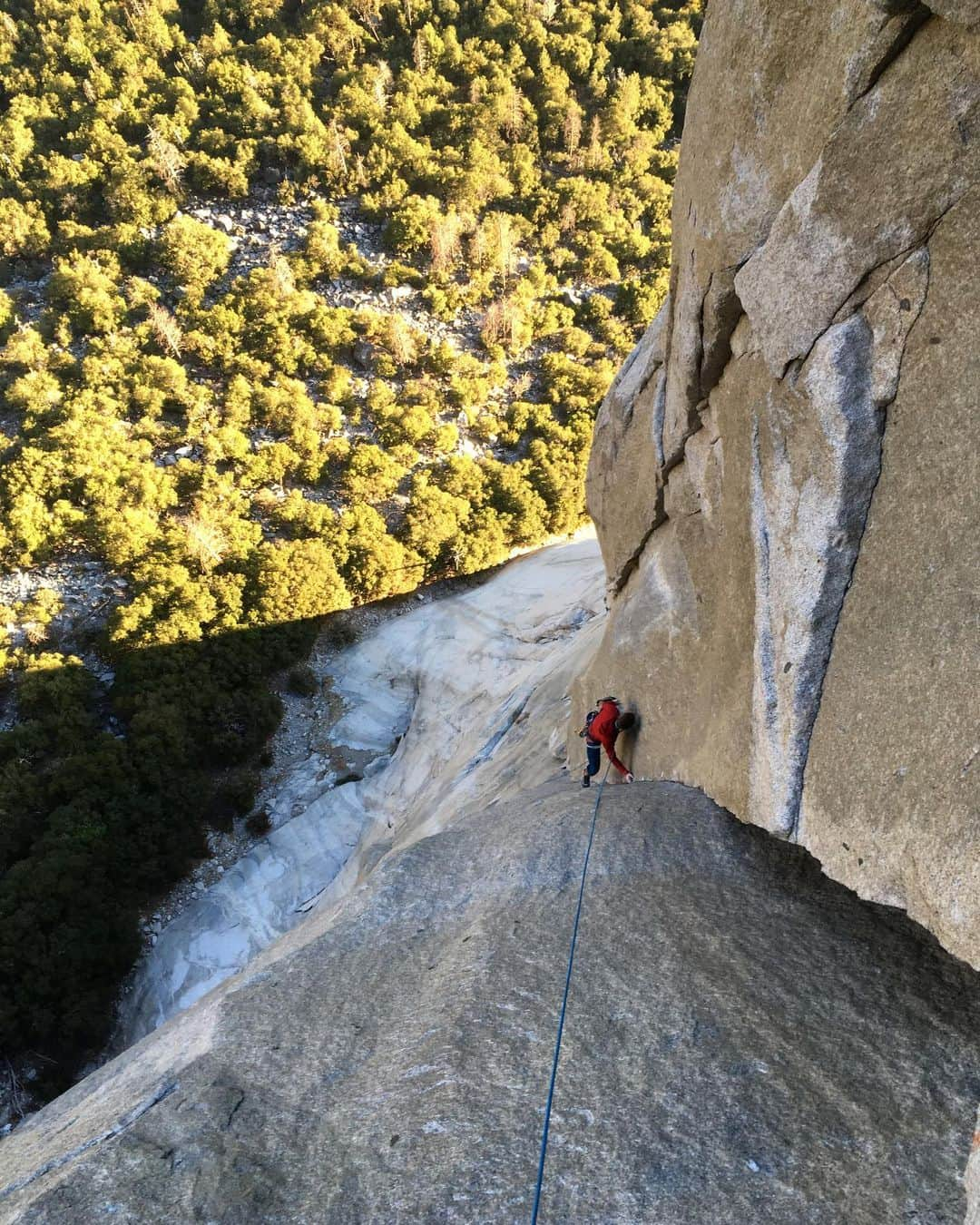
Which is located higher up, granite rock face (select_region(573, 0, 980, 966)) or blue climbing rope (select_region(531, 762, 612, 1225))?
granite rock face (select_region(573, 0, 980, 966))

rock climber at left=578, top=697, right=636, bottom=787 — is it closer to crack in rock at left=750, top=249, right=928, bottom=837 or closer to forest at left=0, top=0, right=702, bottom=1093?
crack in rock at left=750, top=249, right=928, bottom=837

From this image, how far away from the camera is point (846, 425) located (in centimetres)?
494

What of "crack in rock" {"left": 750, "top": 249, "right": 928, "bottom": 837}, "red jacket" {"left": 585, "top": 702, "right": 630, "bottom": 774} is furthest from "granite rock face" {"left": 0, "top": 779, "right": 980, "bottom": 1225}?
"red jacket" {"left": 585, "top": 702, "right": 630, "bottom": 774}

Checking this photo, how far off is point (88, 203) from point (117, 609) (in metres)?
29.1

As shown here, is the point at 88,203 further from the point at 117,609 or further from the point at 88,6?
the point at 117,609

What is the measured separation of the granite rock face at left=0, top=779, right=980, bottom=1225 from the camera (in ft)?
13.7

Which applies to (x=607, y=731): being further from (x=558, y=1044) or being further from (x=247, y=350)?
(x=247, y=350)

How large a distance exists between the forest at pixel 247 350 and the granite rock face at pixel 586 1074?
12890 mm

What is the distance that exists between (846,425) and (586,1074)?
16.7ft

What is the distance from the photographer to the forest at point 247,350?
Answer: 19.1 meters

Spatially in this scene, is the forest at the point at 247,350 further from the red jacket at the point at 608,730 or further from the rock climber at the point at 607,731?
the red jacket at the point at 608,730

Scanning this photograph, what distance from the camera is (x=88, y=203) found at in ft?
121

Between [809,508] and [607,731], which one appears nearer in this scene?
[809,508]

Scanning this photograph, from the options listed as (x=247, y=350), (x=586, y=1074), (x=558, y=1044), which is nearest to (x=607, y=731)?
(x=558, y=1044)
